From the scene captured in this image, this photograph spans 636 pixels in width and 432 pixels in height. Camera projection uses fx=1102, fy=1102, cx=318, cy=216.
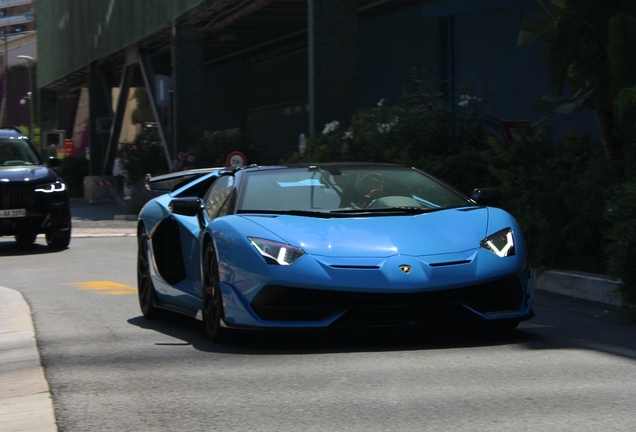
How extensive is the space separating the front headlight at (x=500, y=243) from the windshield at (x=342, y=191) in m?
0.62

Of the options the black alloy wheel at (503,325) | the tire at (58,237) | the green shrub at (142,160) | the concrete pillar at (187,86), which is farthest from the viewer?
the green shrub at (142,160)

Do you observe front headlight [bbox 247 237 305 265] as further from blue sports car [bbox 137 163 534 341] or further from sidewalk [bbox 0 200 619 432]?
sidewalk [bbox 0 200 619 432]

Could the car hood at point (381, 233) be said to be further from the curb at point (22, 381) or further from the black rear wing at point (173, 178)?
the black rear wing at point (173, 178)

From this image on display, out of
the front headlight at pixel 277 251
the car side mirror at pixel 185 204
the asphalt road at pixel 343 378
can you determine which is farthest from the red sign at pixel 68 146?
the front headlight at pixel 277 251

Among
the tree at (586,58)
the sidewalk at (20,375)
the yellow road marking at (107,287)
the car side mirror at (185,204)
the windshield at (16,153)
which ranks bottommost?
the yellow road marking at (107,287)

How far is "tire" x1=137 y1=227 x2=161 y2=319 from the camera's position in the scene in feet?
28.4

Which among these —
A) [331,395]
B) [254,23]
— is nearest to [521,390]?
[331,395]

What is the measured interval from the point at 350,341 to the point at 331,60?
13755 millimetres

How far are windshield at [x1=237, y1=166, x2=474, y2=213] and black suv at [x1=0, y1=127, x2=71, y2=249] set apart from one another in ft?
33.4

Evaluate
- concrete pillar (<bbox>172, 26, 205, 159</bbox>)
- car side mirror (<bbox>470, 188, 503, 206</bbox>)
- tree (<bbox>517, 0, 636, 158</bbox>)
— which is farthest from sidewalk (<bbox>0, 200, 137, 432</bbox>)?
concrete pillar (<bbox>172, 26, 205, 159</bbox>)

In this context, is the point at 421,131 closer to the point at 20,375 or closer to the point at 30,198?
the point at 30,198

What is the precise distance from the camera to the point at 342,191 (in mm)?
7508

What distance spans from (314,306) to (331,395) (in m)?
1.25

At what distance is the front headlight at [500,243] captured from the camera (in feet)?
21.9
